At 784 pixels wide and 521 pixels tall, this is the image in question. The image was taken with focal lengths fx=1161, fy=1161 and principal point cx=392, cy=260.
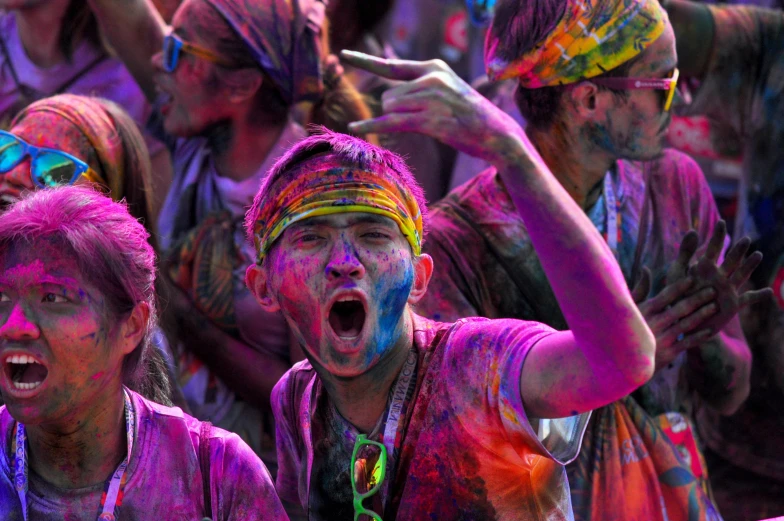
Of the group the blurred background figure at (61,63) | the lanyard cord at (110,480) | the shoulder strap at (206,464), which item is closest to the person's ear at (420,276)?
the shoulder strap at (206,464)

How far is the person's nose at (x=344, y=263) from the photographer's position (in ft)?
8.00

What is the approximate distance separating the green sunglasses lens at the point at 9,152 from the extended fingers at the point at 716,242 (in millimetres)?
2014

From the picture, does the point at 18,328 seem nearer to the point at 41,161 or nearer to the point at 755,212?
the point at 41,161

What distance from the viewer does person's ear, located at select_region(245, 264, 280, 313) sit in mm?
2670

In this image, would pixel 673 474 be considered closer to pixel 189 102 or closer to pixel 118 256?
pixel 118 256

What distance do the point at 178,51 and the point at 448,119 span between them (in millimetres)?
2242

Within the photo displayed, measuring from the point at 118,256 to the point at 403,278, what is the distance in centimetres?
61

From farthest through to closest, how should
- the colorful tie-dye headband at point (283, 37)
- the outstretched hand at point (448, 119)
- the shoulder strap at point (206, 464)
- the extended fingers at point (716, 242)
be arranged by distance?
the colorful tie-dye headband at point (283, 37)
the extended fingers at point (716, 242)
the shoulder strap at point (206, 464)
the outstretched hand at point (448, 119)

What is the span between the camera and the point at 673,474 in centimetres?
334

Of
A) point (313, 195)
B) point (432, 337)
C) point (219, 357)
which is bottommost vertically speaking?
point (219, 357)

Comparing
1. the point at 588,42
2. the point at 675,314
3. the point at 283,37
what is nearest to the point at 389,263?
the point at 675,314

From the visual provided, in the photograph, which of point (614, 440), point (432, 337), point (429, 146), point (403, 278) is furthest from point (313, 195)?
point (429, 146)

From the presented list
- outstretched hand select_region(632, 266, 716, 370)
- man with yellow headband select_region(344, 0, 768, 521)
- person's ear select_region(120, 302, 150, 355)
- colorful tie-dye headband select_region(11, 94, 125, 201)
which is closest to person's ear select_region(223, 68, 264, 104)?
colorful tie-dye headband select_region(11, 94, 125, 201)

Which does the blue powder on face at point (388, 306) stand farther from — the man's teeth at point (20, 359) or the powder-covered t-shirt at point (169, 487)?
the man's teeth at point (20, 359)
